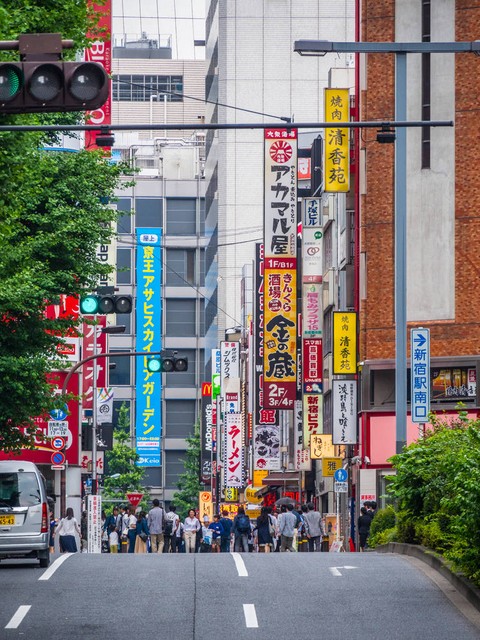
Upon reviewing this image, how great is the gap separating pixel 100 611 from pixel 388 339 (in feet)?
98.9

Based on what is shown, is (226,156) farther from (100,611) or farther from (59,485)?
(100,611)

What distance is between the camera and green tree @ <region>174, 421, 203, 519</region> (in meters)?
110

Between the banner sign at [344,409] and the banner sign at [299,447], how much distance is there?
12911mm

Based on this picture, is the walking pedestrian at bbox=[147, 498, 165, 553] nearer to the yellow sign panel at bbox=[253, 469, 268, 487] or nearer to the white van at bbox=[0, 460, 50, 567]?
the white van at bbox=[0, 460, 50, 567]

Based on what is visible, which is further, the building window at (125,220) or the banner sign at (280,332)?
the building window at (125,220)

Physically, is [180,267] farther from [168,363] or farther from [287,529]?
[168,363]

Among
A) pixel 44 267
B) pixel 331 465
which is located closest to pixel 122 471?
→ pixel 331 465

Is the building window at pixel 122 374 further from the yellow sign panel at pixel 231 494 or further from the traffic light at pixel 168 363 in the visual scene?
the traffic light at pixel 168 363

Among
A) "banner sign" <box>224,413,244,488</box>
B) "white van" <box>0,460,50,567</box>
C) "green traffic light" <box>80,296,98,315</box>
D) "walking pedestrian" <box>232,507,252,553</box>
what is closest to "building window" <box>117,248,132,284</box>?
"banner sign" <box>224,413,244,488</box>

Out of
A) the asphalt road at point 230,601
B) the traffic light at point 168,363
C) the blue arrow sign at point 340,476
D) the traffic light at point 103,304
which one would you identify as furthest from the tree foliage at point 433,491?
the blue arrow sign at point 340,476

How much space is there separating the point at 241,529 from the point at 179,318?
83508mm

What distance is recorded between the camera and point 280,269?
53.3m

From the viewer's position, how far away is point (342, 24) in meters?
98.2

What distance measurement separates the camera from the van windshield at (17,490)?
27.7 meters
